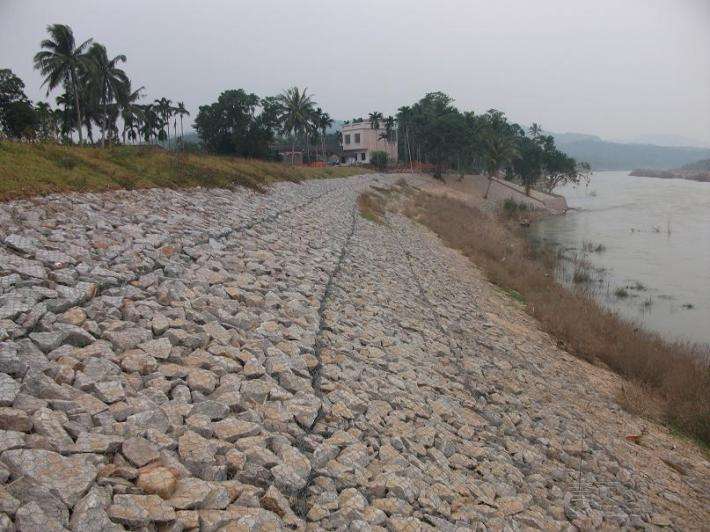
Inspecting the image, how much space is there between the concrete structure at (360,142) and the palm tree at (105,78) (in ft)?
147

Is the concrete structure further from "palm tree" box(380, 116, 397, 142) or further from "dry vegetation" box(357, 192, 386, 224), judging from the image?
"dry vegetation" box(357, 192, 386, 224)

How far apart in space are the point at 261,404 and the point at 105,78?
5611cm

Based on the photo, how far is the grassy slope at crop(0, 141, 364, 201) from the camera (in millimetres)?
10070

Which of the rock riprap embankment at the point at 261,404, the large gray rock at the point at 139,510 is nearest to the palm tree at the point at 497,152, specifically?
the rock riprap embankment at the point at 261,404

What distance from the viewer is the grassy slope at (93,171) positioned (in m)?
10.1

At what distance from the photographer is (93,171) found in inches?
518

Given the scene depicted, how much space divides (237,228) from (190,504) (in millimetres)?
9510

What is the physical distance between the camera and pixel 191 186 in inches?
653

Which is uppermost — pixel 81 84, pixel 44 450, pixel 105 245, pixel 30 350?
pixel 81 84

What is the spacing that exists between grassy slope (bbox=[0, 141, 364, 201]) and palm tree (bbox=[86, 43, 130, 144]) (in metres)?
33.6

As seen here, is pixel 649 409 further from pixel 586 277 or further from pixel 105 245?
pixel 586 277

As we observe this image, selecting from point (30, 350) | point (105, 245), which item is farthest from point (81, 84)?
point (30, 350)

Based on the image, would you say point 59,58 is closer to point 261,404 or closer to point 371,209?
point 371,209

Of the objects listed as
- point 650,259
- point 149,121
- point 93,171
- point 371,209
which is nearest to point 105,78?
point 149,121
